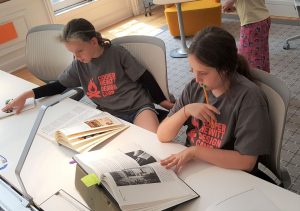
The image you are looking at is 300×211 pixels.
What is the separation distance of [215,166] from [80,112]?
75 centimetres

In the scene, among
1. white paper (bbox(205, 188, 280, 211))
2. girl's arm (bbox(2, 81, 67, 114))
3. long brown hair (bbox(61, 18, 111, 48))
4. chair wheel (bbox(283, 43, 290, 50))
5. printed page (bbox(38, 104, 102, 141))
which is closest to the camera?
white paper (bbox(205, 188, 280, 211))

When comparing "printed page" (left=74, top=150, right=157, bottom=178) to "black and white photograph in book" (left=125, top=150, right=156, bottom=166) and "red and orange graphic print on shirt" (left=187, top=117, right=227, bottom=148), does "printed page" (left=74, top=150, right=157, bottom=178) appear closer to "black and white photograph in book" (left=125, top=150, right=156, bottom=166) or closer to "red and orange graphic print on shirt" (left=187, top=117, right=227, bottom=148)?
"black and white photograph in book" (left=125, top=150, right=156, bottom=166)

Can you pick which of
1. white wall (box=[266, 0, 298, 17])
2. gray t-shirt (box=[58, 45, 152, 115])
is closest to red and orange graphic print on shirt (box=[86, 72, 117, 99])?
gray t-shirt (box=[58, 45, 152, 115])

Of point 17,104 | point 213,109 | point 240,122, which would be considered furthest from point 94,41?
point 240,122

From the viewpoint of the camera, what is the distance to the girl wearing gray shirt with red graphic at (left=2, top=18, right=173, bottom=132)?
167 centimetres

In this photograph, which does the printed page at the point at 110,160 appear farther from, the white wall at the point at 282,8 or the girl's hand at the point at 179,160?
the white wall at the point at 282,8

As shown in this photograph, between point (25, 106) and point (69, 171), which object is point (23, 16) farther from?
point (69, 171)

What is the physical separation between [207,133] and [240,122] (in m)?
0.17

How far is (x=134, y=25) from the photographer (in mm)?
4770

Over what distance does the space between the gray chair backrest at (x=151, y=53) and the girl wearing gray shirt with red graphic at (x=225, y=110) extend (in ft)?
1.57

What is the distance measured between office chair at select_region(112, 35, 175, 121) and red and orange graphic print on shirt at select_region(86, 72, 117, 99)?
0.18 meters

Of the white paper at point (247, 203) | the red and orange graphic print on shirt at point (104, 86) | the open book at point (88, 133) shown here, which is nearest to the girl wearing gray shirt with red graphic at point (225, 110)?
the white paper at point (247, 203)

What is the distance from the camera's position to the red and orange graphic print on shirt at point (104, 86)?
1.72 m

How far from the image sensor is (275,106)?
1088 mm
